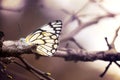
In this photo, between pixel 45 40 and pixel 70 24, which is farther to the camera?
pixel 70 24

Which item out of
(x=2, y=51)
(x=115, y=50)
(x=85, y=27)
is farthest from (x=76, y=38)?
(x=2, y=51)

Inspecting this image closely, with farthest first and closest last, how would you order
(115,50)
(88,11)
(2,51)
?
(88,11), (115,50), (2,51)

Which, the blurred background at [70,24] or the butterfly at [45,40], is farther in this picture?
the blurred background at [70,24]

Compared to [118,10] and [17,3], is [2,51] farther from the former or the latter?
[118,10]

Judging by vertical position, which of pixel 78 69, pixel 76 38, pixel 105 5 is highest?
pixel 105 5

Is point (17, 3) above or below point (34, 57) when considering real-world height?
above

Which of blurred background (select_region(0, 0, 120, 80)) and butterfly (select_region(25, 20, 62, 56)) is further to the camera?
blurred background (select_region(0, 0, 120, 80))

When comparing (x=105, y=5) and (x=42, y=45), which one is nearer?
(x=42, y=45)

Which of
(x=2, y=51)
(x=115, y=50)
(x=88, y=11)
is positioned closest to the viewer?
(x=2, y=51)
